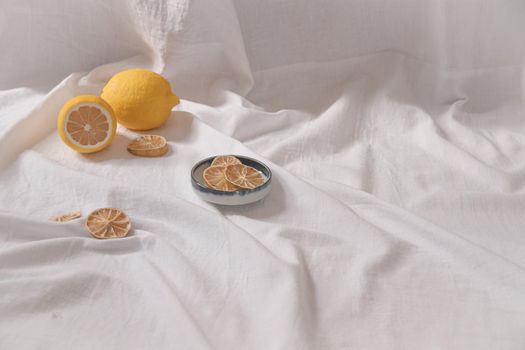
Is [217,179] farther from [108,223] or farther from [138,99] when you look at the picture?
[138,99]

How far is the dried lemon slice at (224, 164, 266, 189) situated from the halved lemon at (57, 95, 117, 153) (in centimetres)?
30

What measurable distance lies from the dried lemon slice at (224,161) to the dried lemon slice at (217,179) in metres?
0.02

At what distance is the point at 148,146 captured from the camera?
1341 millimetres

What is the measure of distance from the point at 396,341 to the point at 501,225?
0.40 m

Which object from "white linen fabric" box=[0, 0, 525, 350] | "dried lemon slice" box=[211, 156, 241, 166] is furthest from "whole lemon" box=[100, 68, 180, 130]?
"dried lemon slice" box=[211, 156, 241, 166]

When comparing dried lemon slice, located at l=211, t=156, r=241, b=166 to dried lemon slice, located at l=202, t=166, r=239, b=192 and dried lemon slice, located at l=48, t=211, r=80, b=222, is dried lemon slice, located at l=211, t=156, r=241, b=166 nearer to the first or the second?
dried lemon slice, located at l=202, t=166, r=239, b=192

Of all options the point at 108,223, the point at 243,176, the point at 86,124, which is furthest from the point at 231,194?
the point at 86,124

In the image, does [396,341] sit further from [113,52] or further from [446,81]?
[113,52]

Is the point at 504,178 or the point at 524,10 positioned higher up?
the point at 524,10

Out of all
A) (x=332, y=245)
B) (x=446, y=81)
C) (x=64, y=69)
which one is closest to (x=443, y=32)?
(x=446, y=81)

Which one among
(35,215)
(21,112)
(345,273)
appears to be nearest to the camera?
(345,273)

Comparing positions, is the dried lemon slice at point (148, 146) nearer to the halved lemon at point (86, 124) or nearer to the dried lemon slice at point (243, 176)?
the halved lemon at point (86, 124)

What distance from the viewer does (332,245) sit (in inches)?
42.0

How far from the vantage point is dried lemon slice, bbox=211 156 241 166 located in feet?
4.01
